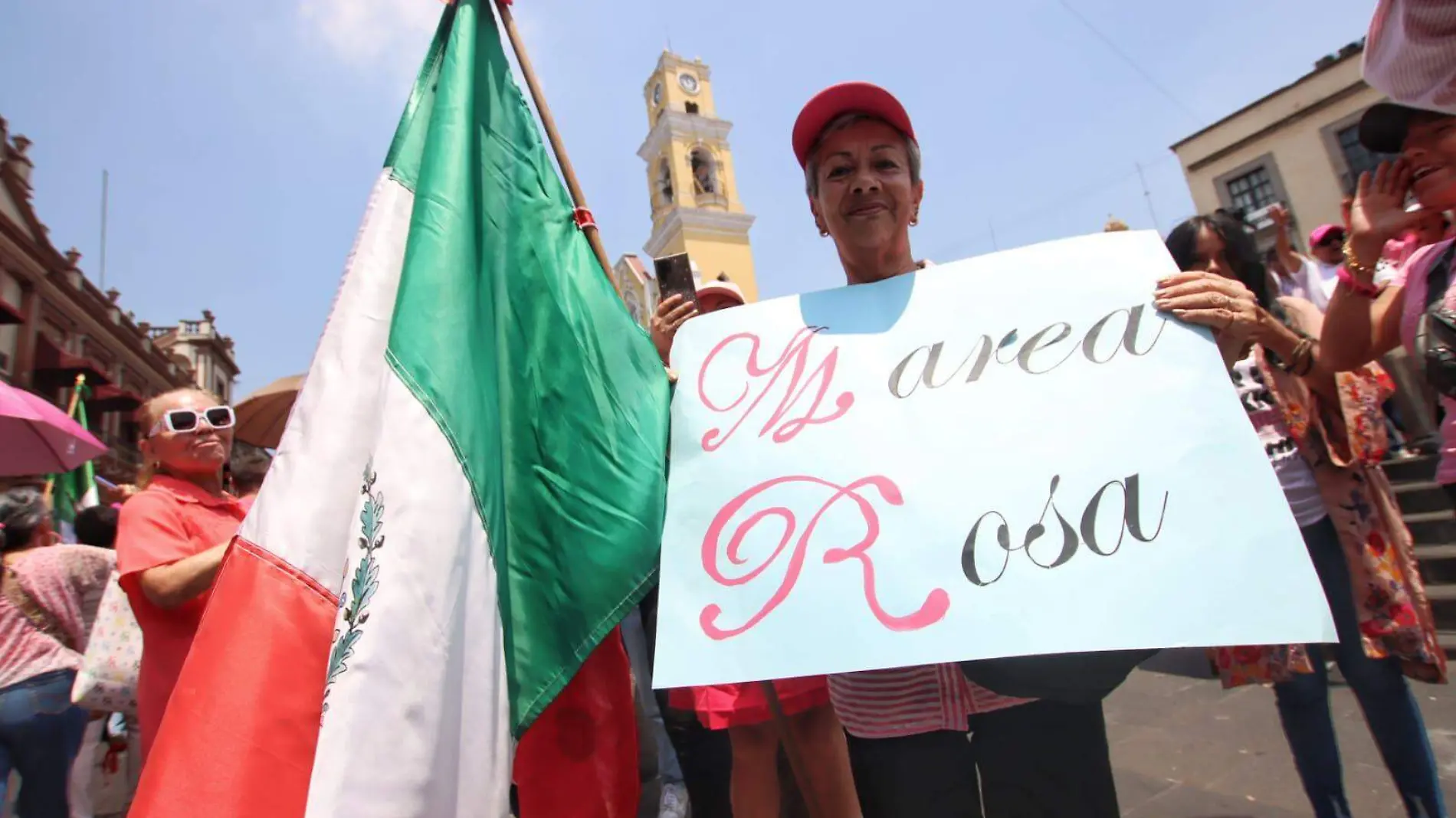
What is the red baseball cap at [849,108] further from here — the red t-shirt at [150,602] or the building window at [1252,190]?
the building window at [1252,190]

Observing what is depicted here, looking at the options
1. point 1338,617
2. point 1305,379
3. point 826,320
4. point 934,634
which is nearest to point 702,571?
point 934,634

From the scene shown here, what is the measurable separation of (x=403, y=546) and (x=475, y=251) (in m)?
0.59

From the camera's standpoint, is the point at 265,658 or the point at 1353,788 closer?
the point at 265,658

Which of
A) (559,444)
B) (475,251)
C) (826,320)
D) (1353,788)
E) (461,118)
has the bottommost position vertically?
(1353,788)

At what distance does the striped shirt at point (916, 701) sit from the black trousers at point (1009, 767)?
20mm

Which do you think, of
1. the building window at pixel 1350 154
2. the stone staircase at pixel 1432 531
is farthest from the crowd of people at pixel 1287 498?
the building window at pixel 1350 154

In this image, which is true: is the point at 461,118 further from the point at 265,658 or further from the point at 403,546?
the point at 265,658

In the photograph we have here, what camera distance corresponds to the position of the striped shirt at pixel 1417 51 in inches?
42.0

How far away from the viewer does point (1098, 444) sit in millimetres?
1019

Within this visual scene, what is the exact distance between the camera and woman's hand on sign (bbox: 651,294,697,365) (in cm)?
139

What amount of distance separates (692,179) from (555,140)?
29.8 meters

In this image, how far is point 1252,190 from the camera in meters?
16.9

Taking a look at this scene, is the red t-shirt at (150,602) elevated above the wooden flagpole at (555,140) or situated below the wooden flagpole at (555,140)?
below

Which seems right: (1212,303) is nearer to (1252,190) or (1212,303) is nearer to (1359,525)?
(1359,525)
